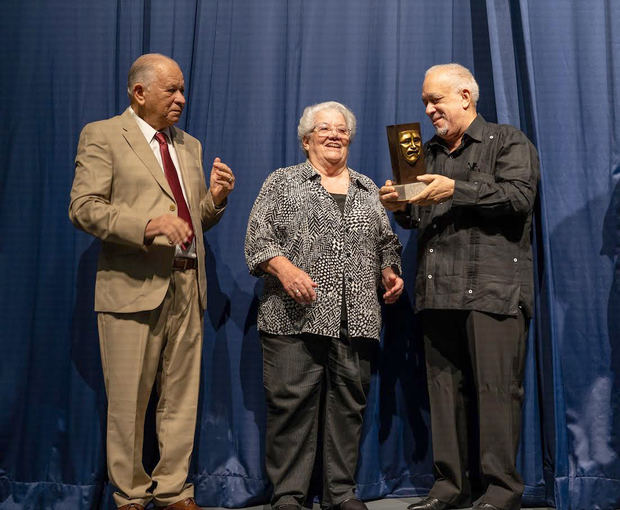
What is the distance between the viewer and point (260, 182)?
314 centimetres

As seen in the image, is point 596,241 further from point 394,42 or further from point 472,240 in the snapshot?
point 394,42

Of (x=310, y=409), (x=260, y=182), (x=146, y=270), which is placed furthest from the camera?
(x=260, y=182)

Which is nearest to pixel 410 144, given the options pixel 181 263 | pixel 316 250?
pixel 316 250

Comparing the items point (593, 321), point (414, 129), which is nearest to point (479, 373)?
point (593, 321)

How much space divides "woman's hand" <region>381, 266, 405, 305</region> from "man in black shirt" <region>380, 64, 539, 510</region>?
0.08 metres

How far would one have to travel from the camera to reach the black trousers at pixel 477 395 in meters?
2.60

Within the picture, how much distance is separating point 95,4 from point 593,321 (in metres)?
2.42

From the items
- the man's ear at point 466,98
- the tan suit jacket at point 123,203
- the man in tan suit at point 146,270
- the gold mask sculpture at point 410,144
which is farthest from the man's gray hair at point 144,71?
the man's ear at point 466,98

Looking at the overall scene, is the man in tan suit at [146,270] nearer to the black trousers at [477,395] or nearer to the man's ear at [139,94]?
the man's ear at [139,94]

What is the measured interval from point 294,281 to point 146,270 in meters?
0.50

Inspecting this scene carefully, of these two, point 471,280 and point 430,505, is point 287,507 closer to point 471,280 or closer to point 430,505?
point 430,505

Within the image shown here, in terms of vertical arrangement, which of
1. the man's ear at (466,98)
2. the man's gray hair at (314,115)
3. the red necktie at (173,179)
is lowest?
the red necktie at (173,179)

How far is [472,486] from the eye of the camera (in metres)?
2.96

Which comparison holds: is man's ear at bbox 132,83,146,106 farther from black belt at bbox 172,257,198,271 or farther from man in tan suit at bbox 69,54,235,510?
black belt at bbox 172,257,198,271
